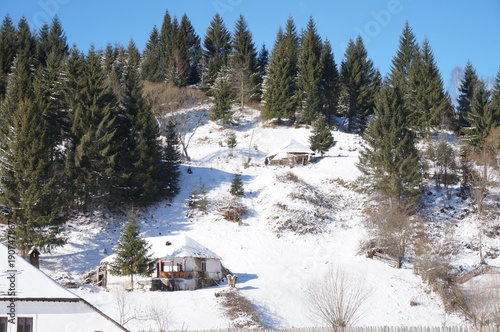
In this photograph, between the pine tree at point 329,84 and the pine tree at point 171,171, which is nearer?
the pine tree at point 171,171

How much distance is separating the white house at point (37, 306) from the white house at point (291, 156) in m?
34.8

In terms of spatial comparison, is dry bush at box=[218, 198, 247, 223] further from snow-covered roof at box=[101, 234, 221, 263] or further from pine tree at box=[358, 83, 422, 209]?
pine tree at box=[358, 83, 422, 209]

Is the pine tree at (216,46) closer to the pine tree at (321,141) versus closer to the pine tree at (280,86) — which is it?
the pine tree at (280,86)

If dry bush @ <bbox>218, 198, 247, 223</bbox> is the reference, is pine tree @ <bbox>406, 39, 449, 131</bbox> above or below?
above

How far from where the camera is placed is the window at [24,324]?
67.3 ft

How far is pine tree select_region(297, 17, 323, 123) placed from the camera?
65.3 m

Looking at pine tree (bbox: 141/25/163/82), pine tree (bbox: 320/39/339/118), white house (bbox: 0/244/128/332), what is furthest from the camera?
pine tree (bbox: 141/25/163/82)

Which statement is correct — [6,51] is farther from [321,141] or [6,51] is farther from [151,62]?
[321,141]

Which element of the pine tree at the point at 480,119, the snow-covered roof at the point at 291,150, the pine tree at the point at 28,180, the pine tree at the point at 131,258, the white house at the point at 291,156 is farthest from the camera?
the snow-covered roof at the point at 291,150

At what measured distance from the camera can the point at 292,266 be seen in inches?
1436

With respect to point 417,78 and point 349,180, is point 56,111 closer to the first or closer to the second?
point 349,180

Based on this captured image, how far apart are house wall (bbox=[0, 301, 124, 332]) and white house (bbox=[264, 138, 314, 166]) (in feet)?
114

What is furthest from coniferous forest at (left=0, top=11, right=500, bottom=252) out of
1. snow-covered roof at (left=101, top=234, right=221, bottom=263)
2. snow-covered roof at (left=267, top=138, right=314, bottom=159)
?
snow-covered roof at (left=101, top=234, right=221, bottom=263)

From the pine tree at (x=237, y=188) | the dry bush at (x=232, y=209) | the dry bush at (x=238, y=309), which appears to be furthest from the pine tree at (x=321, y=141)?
the dry bush at (x=238, y=309)
